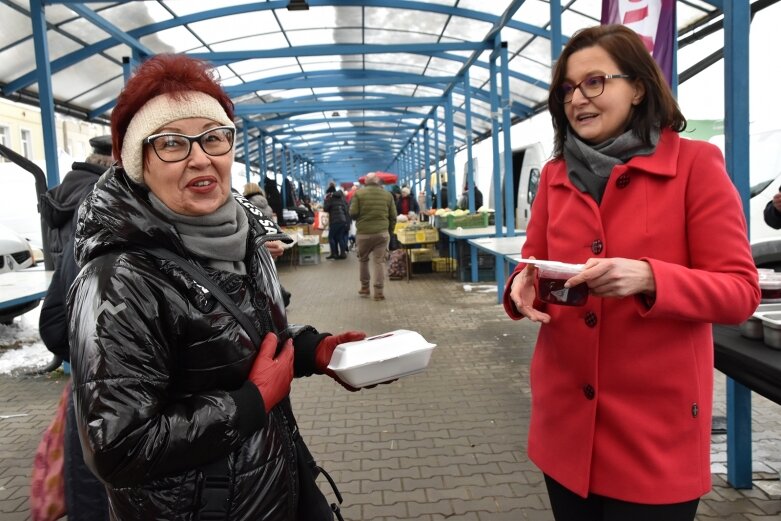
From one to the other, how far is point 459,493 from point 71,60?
8004mm

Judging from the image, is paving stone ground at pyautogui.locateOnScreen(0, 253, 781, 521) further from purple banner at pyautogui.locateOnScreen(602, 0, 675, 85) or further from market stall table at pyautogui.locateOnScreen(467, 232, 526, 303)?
purple banner at pyautogui.locateOnScreen(602, 0, 675, 85)

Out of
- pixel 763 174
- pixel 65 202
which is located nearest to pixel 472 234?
pixel 763 174

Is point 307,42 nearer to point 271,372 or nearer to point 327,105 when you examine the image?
point 327,105

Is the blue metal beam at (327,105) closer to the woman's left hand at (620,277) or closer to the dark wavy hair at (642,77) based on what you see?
the dark wavy hair at (642,77)

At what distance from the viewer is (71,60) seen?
812 cm

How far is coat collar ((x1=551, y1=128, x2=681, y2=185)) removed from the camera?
4.91 feet

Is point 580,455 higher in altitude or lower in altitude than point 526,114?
lower

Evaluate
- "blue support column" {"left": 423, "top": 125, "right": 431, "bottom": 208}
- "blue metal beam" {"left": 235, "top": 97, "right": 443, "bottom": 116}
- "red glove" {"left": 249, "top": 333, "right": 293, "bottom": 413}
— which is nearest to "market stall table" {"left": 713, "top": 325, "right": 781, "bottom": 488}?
"red glove" {"left": 249, "top": 333, "right": 293, "bottom": 413}

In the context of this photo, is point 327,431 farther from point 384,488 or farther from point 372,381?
point 372,381

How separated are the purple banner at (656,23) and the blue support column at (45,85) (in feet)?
18.8

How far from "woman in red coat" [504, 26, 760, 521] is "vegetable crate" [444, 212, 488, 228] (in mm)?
9370

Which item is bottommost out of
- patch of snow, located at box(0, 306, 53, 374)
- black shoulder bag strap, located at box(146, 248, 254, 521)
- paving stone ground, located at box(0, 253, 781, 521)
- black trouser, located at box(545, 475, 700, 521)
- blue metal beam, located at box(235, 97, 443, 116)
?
paving stone ground, located at box(0, 253, 781, 521)

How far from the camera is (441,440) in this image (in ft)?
13.6

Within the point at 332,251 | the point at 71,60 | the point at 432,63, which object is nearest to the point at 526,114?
the point at 432,63
